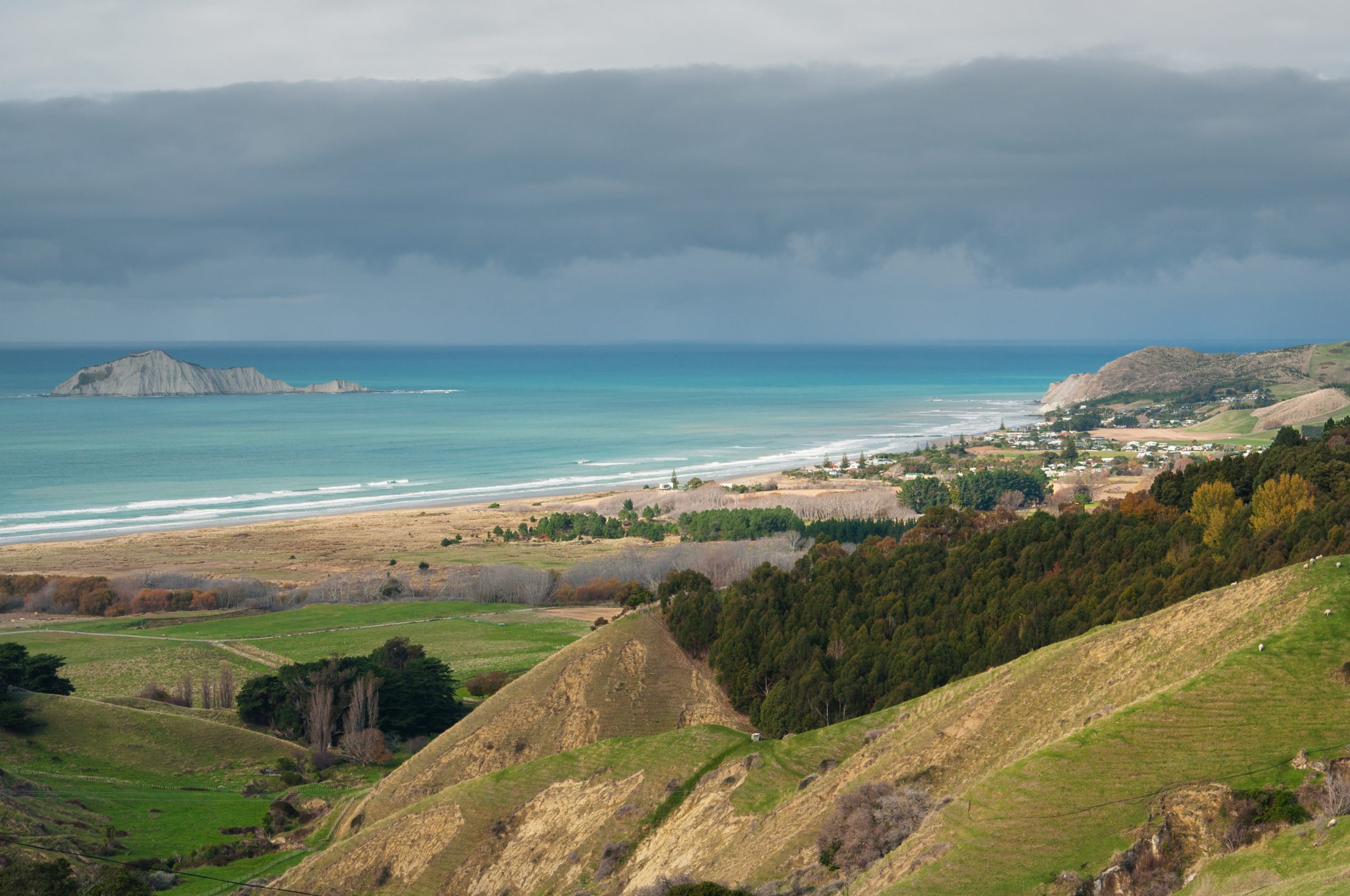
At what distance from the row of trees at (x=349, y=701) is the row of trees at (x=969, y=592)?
13.4 metres

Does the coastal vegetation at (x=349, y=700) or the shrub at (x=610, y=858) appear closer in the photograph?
the shrub at (x=610, y=858)

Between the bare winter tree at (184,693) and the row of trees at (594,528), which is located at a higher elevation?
the row of trees at (594,528)

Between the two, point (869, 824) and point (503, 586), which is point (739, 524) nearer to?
point (503, 586)

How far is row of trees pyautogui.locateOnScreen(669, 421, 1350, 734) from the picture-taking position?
46.3 m

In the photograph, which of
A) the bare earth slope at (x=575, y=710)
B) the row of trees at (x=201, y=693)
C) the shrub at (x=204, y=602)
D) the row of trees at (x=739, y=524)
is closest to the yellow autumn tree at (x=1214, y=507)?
the bare earth slope at (x=575, y=710)

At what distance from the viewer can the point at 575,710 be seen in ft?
148

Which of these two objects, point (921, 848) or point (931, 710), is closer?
point (921, 848)

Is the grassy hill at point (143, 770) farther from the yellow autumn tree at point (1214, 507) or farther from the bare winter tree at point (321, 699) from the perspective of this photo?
the yellow autumn tree at point (1214, 507)

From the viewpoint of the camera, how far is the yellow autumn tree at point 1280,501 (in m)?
54.6

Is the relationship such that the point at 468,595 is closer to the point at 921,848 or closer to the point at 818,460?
the point at 921,848

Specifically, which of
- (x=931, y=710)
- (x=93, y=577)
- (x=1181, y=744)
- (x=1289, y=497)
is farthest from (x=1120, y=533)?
(x=93, y=577)

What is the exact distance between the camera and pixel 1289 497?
2306 inches

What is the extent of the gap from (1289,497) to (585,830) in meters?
44.2

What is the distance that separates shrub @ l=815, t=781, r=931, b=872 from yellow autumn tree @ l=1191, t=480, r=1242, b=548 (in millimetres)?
35578
